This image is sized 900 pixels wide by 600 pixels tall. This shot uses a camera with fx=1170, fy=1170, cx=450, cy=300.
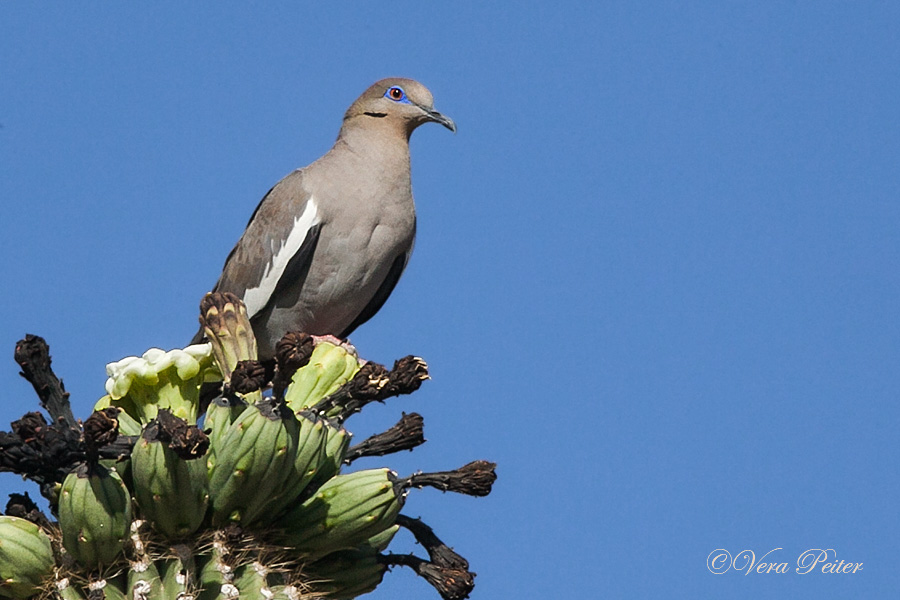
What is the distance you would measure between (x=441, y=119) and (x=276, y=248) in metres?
1.55

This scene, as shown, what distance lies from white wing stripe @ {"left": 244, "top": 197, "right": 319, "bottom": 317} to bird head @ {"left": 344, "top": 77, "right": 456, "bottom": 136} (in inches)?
38.5

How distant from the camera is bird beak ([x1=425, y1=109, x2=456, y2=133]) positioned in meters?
7.98

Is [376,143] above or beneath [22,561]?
above

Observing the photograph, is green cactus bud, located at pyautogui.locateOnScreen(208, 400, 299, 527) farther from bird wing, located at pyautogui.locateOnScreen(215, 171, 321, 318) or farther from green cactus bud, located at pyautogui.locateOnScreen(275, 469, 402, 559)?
bird wing, located at pyautogui.locateOnScreen(215, 171, 321, 318)

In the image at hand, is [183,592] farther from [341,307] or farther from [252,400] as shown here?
[341,307]

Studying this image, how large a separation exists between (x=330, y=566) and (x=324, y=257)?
119 inches

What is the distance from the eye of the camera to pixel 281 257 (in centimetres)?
719

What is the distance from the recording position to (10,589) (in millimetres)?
3955

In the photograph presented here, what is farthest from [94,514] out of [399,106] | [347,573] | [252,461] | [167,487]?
[399,106]

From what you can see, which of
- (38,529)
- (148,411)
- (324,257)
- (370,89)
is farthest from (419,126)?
(38,529)

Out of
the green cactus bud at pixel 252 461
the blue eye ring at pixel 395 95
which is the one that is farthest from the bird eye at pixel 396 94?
the green cactus bud at pixel 252 461

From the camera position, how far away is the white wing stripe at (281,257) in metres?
7.16

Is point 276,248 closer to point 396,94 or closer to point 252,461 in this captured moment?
point 396,94

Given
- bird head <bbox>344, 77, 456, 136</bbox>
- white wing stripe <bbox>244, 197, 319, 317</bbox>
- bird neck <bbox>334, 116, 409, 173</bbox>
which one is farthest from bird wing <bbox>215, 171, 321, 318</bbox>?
bird head <bbox>344, 77, 456, 136</bbox>
